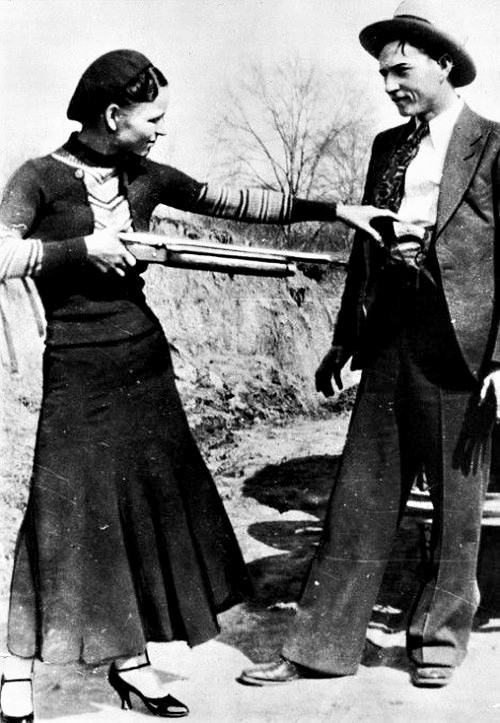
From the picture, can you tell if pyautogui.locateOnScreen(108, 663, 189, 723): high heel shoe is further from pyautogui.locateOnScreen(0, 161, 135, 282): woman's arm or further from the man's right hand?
pyautogui.locateOnScreen(0, 161, 135, 282): woman's arm

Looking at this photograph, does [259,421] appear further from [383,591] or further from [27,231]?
[27,231]

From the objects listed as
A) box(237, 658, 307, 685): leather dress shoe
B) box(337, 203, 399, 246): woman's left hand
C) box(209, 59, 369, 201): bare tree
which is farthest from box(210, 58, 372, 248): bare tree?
box(237, 658, 307, 685): leather dress shoe

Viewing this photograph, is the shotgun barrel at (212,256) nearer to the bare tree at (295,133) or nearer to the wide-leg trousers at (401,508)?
the wide-leg trousers at (401,508)

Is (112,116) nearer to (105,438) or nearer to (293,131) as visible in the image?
(105,438)

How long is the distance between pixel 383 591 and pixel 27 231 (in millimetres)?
2356

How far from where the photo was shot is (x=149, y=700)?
132 inches

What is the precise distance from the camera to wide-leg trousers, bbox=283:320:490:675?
3.49 meters

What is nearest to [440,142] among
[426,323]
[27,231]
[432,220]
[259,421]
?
[432,220]

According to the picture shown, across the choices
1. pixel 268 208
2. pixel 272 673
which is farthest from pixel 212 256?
pixel 272 673

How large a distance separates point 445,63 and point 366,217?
24.9 inches

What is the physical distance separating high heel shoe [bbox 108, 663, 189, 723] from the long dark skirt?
0.47 ft

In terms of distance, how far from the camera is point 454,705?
11.2 feet

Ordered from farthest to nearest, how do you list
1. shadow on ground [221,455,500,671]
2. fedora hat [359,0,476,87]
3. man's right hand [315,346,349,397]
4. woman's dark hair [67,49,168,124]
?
1. shadow on ground [221,455,500,671]
2. man's right hand [315,346,349,397]
3. fedora hat [359,0,476,87]
4. woman's dark hair [67,49,168,124]

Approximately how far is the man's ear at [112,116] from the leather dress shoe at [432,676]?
229 centimetres
